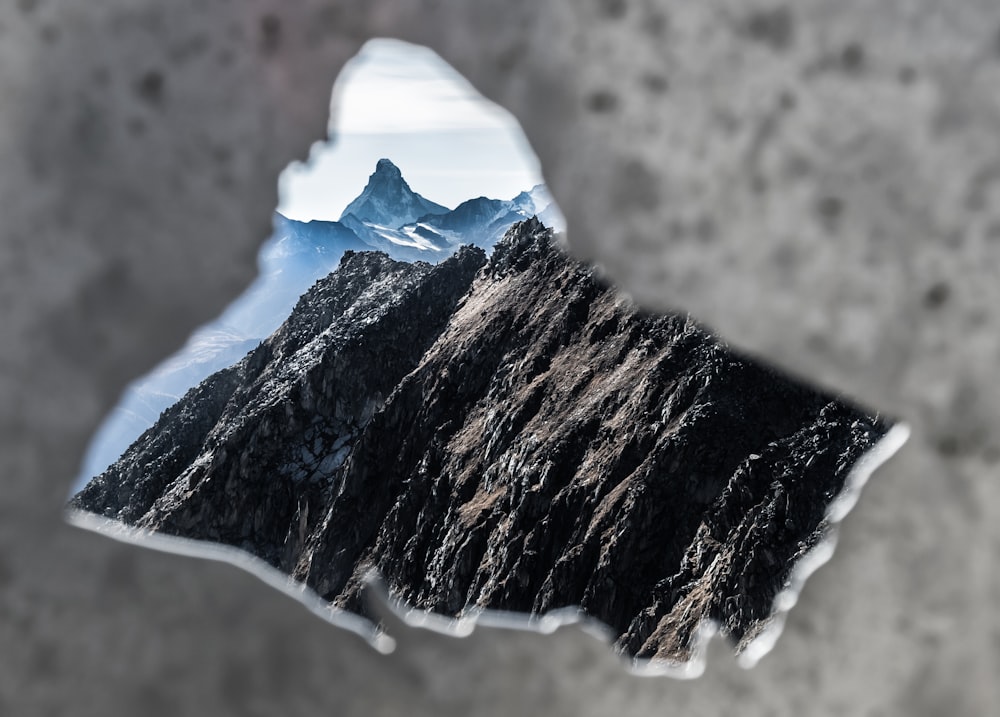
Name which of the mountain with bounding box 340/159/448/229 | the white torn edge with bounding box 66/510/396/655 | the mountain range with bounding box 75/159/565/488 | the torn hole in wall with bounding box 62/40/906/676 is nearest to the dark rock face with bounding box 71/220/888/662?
the torn hole in wall with bounding box 62/40/906/676

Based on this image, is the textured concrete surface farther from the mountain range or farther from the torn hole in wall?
the mountain range

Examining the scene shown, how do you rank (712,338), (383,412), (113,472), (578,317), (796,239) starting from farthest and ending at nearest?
(113,472), (383,412), (578,317), (712,338), (796,239)

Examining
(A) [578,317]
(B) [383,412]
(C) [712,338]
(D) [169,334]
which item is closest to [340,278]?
(B) [383,412]

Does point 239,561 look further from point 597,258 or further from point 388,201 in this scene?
point 388,201

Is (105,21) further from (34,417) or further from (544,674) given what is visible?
(544,674)

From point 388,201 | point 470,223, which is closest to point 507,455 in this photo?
point 470,223

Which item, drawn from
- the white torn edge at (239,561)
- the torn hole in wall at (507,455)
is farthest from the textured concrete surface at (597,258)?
the torn hole in wall at (507,455)
